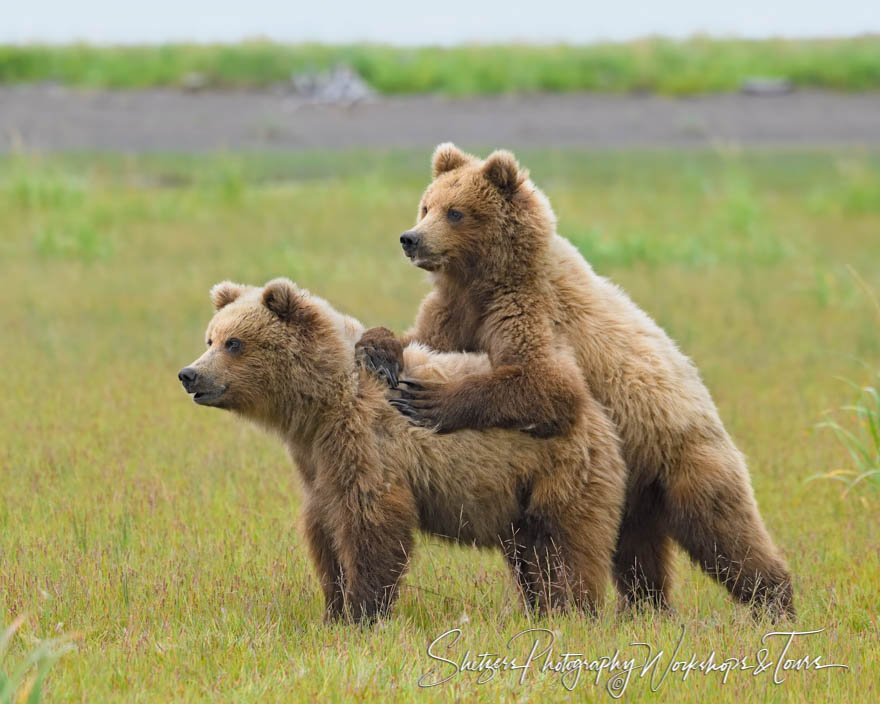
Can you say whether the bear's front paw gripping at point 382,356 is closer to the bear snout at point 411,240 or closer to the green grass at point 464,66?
the bear snout at point 411,240

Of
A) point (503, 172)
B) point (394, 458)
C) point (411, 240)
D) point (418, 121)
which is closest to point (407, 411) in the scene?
point (394, 458)

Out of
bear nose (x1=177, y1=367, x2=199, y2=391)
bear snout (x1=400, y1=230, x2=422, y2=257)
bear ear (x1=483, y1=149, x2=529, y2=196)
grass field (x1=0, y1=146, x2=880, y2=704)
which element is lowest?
grass field (x1=0, y1=146, x2=880, y2=704)

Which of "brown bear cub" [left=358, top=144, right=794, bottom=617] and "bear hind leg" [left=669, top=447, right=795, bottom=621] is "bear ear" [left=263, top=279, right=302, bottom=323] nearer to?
"brown bear cub" [left=358, top=144, right=794, bottom=617]

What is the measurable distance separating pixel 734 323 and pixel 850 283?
2487mm

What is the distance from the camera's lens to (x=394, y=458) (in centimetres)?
552

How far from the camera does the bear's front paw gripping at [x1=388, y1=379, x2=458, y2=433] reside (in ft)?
18.1

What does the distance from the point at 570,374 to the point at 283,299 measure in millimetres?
1228

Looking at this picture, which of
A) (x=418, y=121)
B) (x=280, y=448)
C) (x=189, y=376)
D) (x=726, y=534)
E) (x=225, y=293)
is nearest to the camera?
(x=189, y=376)

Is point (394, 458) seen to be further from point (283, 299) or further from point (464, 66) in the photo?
point (464, 66)

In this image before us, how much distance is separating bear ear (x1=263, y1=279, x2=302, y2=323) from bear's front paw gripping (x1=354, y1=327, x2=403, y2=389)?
319mm

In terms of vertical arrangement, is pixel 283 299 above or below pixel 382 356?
above

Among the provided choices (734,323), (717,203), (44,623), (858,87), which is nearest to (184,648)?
(44,623)

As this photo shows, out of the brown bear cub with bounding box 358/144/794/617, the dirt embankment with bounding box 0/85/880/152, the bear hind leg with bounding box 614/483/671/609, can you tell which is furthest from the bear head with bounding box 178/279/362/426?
the dirt embankment with bounding box 0/85/880/152

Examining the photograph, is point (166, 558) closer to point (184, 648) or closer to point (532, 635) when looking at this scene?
point (184, 648)
